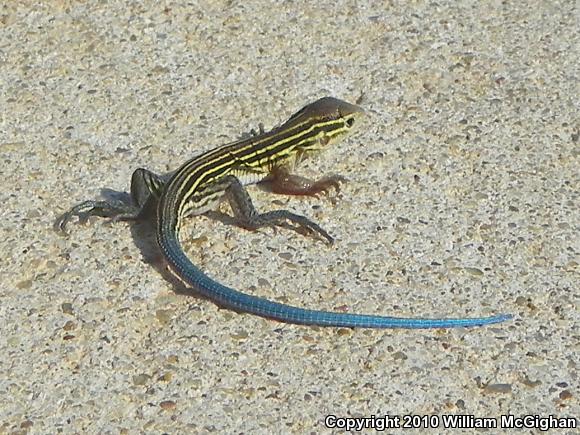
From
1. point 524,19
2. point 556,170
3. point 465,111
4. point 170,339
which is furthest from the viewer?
point 524,19

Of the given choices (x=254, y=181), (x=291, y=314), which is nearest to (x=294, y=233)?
(x=254, y=181)

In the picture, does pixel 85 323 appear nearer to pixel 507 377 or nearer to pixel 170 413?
pixel 170 413

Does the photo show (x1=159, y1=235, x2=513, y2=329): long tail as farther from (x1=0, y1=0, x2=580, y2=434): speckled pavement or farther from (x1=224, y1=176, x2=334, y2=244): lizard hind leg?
(x1=224, y1=176, x2=334, y2=244): lizard hind leg

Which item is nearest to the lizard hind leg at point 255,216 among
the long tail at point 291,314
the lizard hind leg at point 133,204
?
the lizard hind leg at point 133,204

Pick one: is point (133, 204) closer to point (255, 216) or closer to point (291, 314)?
point (255, 216)

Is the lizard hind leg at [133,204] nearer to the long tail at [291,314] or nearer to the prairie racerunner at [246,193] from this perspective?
the prairie racerunner at [246,193]

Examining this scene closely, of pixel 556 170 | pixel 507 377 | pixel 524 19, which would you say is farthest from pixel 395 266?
pixel 524 19
